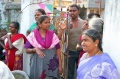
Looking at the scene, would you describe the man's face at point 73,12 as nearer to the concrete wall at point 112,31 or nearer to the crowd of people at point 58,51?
the crowd of people at point 58,51

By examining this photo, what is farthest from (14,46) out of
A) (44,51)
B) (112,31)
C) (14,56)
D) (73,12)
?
(112,31)

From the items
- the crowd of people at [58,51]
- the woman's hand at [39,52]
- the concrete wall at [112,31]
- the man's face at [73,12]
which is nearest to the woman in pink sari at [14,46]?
the crowd of people at [58,51]

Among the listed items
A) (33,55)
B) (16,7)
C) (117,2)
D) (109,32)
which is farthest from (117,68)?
(16,7)

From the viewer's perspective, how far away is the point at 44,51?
14.2 feet

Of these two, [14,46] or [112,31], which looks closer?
[112,31]

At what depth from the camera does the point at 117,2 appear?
3160 mm

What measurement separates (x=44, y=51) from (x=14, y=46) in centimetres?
100

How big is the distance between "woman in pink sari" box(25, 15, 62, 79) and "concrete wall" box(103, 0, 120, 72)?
1.11 metres

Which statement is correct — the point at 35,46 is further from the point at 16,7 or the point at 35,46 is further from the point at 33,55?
the point at 16,7

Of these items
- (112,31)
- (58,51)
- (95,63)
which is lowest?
(58,51)

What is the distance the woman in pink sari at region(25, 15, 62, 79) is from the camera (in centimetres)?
422

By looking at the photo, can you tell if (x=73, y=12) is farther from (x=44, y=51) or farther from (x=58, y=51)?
(x=44, y=51)

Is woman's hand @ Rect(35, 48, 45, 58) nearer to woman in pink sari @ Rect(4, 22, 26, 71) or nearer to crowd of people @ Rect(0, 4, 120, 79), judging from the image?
crowd of people @ Rect(0, 4, 120, 79)

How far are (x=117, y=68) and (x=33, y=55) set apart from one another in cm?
171
